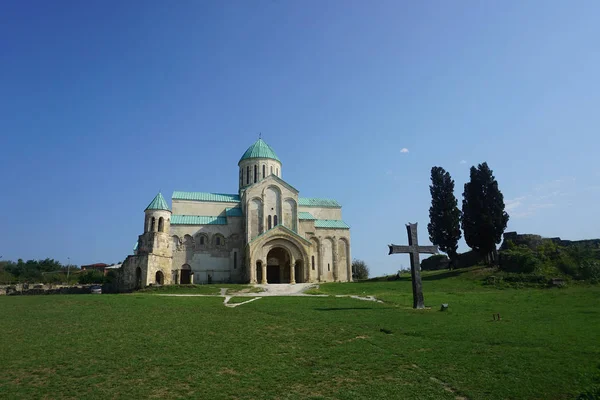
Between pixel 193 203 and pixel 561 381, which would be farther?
pixel 193 203

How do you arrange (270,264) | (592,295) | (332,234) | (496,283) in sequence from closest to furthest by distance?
(592,295)
(496,283)
(270,264)
(332,234)

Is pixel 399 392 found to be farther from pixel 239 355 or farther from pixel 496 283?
pixel 496 283

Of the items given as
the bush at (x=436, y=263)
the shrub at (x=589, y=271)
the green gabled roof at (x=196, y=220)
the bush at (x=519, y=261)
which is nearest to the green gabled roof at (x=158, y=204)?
the green gabled roof at (x=196, y=220)

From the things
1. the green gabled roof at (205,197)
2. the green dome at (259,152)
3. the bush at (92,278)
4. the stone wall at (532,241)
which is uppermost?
the green dome at (259,152)

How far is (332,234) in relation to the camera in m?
42.3

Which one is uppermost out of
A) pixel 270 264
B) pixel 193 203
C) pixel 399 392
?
pixel 193 203

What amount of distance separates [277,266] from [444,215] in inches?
678

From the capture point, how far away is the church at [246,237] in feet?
115

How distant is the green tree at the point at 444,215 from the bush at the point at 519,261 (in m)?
5.31

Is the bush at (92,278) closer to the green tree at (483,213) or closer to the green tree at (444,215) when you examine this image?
the green tree at (444,215)

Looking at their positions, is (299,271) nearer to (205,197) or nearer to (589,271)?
(205,197)

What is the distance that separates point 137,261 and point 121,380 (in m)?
28.7

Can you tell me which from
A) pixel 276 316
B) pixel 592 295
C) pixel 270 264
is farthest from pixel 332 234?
pixel 276 316

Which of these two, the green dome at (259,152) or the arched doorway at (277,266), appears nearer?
the arched doorway at (277,266)
